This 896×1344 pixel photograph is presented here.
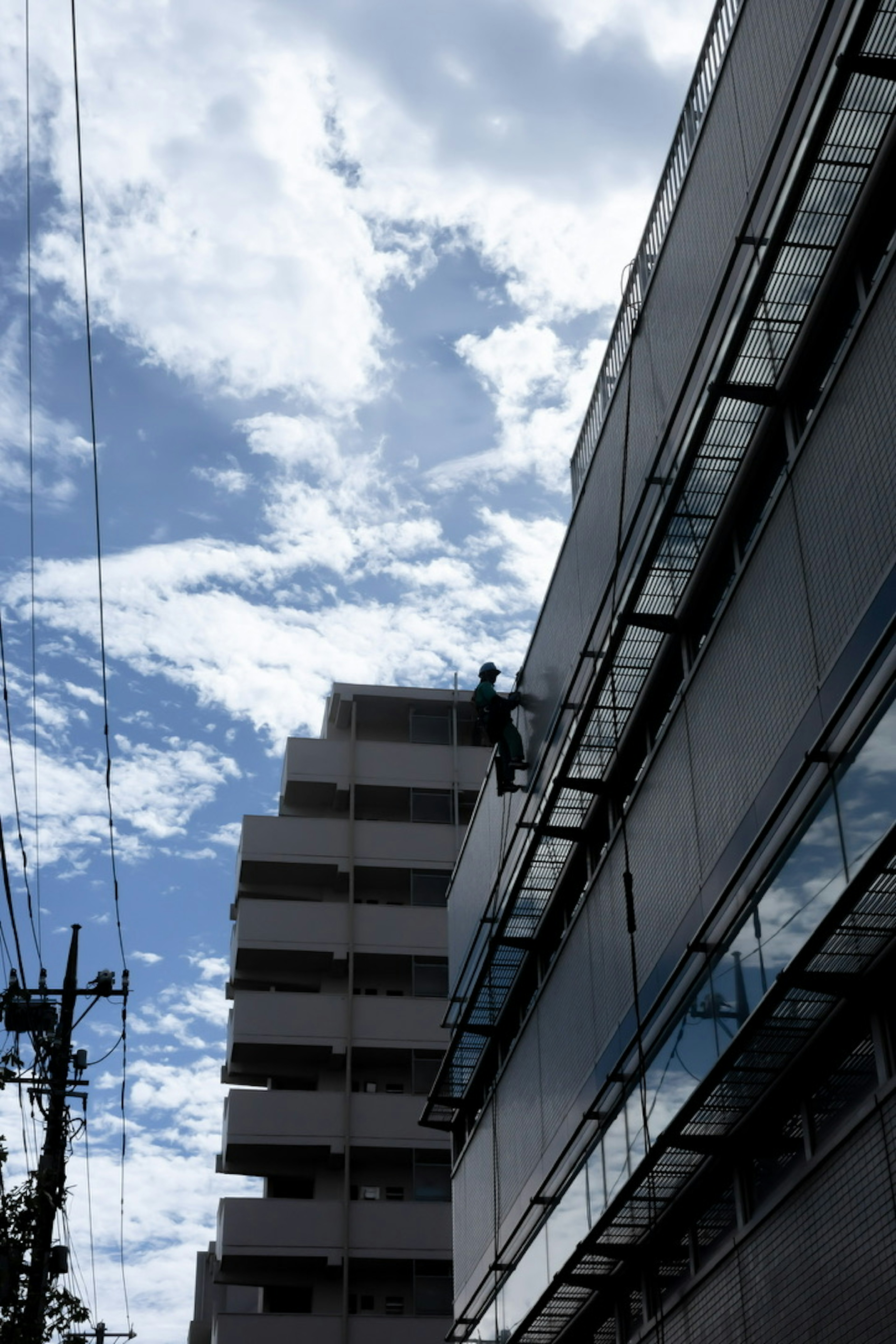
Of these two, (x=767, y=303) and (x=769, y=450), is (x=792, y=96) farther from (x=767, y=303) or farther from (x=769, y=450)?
(x=769, y=450)

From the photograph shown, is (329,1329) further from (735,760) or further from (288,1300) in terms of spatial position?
(735,760)

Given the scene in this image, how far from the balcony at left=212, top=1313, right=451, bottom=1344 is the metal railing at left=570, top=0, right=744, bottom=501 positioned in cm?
2656

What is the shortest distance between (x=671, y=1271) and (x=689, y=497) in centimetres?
739

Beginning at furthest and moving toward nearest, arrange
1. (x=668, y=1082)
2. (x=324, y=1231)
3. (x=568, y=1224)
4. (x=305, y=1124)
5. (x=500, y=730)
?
(x=305, y=1124) < (x=324, y=1231) < (x=500, y=730) < (x=568, y=1224) < (x=668, y=1082)

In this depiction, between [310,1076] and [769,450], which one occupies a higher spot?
[310,1076]

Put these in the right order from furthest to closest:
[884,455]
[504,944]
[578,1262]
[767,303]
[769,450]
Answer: [504,944] < [578,1262] < [769,450] < [767,303] < [884,455]

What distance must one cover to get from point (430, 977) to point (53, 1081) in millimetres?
21224

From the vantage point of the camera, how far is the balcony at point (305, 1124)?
4216 cm

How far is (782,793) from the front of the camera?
1203cm

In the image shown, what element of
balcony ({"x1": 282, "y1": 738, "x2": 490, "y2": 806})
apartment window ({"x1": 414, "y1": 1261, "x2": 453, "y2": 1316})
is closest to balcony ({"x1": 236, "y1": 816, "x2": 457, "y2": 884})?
balcony ({"x1": 282, "y1": 738, "x2": 490, "y2": 806})

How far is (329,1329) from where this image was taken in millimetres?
39781

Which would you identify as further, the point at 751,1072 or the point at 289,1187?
the point at 289,1187

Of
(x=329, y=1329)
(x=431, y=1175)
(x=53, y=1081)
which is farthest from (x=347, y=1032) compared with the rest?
(x=53, y=1081)

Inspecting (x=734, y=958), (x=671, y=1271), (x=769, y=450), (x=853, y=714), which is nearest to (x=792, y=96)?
(x=769, y=450)
